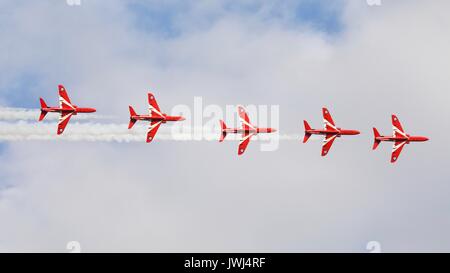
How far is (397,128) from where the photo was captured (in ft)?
533

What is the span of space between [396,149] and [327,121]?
1173cm

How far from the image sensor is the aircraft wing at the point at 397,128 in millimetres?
162125

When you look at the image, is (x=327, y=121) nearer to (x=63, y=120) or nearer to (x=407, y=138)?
(x=407, y=138)

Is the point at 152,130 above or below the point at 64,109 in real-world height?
below

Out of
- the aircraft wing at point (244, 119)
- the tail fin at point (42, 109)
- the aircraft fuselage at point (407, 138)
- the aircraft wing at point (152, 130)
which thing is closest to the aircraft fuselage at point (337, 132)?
the aircraft fuselage at point (407, 138)

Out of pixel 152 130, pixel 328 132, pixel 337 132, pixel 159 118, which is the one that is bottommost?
pixel 328 132

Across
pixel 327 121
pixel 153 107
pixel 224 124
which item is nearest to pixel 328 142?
pixel 327 121

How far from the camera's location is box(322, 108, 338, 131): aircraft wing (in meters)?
158

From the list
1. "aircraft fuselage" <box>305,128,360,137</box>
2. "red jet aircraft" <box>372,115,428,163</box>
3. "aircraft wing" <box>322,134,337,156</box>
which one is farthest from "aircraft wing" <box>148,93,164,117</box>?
"red jet aircraft" <box>372,115,428,163</box>

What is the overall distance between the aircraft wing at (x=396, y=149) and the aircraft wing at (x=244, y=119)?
22.3 meters
